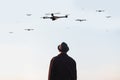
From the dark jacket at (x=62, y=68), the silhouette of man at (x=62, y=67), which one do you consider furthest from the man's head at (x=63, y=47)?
the dark jacket at (x=62, y=68)

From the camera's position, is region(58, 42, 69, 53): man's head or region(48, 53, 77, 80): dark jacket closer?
region(58, 42, 69, 53): man's head

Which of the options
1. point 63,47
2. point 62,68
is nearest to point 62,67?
point 62,68

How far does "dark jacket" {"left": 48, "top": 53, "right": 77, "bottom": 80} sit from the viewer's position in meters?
17.7

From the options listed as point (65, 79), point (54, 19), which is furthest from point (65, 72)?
point (54, 19)

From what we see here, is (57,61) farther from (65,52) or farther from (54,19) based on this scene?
(54,19)

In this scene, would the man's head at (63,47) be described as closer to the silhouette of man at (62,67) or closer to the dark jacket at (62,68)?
the silhouette of man at (62,67)

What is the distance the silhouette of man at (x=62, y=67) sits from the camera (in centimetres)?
1769

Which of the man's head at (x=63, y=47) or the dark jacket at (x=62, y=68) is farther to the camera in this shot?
the dark jacket at (x=62, y=68)

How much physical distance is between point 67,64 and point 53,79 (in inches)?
27.6

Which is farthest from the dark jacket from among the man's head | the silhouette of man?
the man's head

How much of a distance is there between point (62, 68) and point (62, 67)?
4cm

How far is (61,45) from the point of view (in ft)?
57.6

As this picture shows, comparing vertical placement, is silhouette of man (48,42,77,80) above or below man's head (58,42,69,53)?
below

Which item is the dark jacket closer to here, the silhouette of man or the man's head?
the silhouette of man
